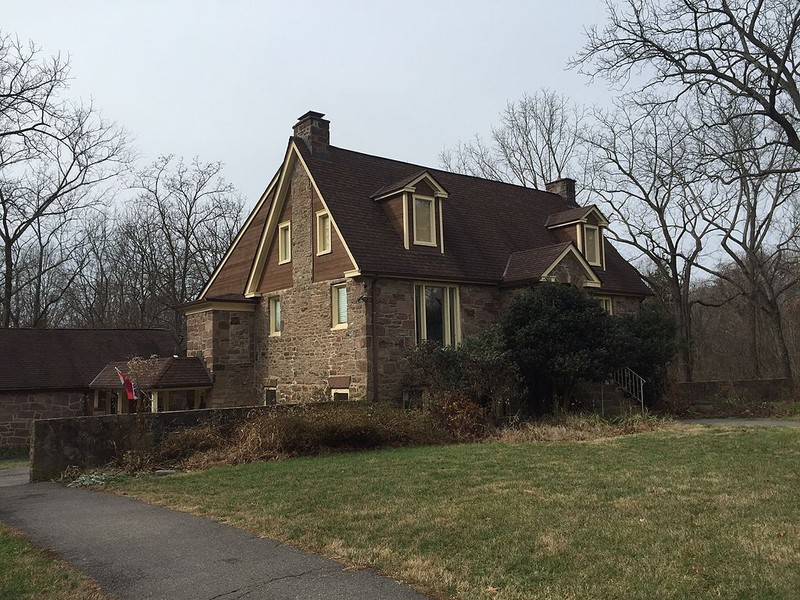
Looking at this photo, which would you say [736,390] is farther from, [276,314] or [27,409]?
[27,409]

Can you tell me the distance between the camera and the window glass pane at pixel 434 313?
65.0ft

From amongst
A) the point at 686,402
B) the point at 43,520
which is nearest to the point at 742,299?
the point at 686,402

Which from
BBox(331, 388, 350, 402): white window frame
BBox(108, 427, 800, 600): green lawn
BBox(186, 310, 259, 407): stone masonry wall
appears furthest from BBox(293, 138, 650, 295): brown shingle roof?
BBox(108, 427, 800, 600): green lawn

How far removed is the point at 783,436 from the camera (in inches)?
561

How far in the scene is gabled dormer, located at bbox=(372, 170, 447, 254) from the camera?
20297 mm

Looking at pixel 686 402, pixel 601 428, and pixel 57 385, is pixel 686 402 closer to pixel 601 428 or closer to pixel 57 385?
pixel 601 428

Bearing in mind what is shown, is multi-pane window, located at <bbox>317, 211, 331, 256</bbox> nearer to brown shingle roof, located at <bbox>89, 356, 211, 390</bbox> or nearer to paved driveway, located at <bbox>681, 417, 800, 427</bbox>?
brown shingle roof, located at <bbox>89, 356, 211, 390</bbox>

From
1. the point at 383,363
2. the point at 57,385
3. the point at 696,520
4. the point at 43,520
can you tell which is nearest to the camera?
the point at 696,520

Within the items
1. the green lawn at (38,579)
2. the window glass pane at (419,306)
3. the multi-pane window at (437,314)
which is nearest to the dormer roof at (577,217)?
the multi-pane window at (437,314)

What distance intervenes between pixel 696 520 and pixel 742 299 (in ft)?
124

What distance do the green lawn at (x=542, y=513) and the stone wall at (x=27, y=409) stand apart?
15986 mm

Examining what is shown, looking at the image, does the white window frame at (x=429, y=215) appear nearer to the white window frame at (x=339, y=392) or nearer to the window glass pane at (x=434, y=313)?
the window glass pane at (x=434, y=313)

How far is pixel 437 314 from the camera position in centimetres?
2009

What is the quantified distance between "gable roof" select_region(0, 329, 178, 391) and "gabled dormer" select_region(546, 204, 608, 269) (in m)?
17.3
